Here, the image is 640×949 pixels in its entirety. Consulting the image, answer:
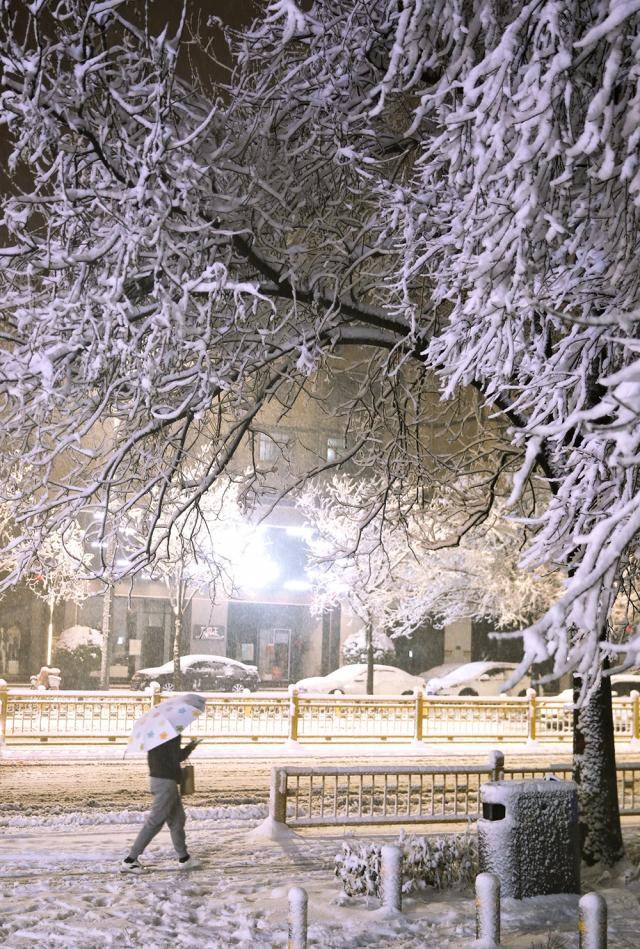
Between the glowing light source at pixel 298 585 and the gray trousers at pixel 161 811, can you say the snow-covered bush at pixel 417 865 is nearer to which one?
the gray trousers at pixel 161 811

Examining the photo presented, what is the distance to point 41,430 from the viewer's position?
9.72 meters

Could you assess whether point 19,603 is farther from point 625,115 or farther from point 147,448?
point 625,115

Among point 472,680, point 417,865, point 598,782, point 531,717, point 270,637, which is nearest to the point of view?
point 417,865

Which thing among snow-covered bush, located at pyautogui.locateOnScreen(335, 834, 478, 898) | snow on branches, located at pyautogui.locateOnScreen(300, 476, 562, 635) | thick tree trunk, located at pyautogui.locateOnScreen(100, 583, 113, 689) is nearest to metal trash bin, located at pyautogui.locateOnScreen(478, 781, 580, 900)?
snow-covered bush, located at pyautogui.locateOnScreen(335, 834, 478, 898)

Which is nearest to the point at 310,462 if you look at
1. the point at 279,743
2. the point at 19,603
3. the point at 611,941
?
the point at 19,603

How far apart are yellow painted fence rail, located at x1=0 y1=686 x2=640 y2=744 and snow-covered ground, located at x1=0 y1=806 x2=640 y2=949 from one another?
9272 millimetres

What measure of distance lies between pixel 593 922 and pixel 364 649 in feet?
122

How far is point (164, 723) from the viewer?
9781 mm

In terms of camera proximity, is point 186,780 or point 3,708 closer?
point 186,780

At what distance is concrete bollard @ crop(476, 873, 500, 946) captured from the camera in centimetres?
690

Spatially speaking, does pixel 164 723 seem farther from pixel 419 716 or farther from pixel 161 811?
pixel 419 716

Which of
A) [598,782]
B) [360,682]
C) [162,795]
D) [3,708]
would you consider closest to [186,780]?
[162,795]

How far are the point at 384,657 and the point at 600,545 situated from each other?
41345 mm

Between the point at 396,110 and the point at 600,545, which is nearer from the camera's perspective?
the point at 600,545
